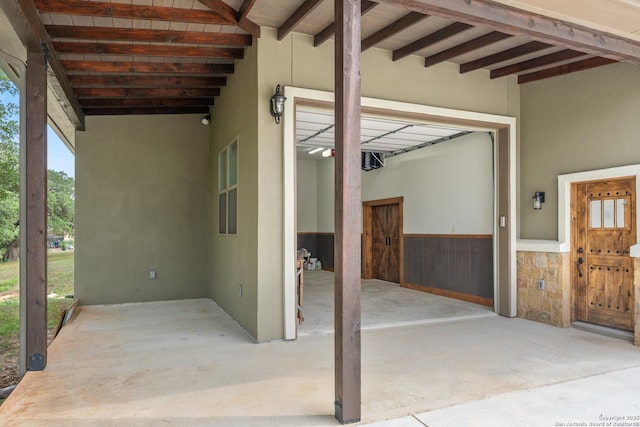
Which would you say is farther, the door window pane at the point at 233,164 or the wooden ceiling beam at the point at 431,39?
the door window pane at the point at 233,164

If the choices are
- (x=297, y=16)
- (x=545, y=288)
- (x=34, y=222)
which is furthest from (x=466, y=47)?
(x=34, y=222)

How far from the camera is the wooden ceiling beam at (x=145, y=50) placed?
→ 4.72 metres

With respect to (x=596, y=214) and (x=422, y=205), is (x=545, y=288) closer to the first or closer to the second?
(x=596, y=214)

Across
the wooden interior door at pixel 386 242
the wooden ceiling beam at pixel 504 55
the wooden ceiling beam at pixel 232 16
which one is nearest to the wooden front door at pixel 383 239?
the wooden interior door at pixel 386 242

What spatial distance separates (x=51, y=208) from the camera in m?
6.51

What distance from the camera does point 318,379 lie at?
138 inches

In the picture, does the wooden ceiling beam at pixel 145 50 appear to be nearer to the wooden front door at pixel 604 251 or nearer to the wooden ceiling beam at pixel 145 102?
the wooden ceiling beam at pixel 145 102

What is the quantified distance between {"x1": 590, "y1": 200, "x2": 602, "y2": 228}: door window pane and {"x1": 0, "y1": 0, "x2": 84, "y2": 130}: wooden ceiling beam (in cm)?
585

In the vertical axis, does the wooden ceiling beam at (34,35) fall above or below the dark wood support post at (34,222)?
above

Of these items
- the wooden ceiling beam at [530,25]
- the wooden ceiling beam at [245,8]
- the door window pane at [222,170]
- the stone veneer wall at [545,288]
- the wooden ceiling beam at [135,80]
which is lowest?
the stone veneer wall at [545,288]

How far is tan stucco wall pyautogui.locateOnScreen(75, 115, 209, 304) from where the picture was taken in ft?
22.6

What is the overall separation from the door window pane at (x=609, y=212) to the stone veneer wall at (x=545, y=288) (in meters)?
0.56

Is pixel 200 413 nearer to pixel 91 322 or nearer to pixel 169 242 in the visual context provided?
pixel 91 322

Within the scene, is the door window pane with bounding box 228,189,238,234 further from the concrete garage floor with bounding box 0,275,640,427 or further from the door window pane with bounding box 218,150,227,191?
the concrete garage floor with bounding box 0,275,640,427
